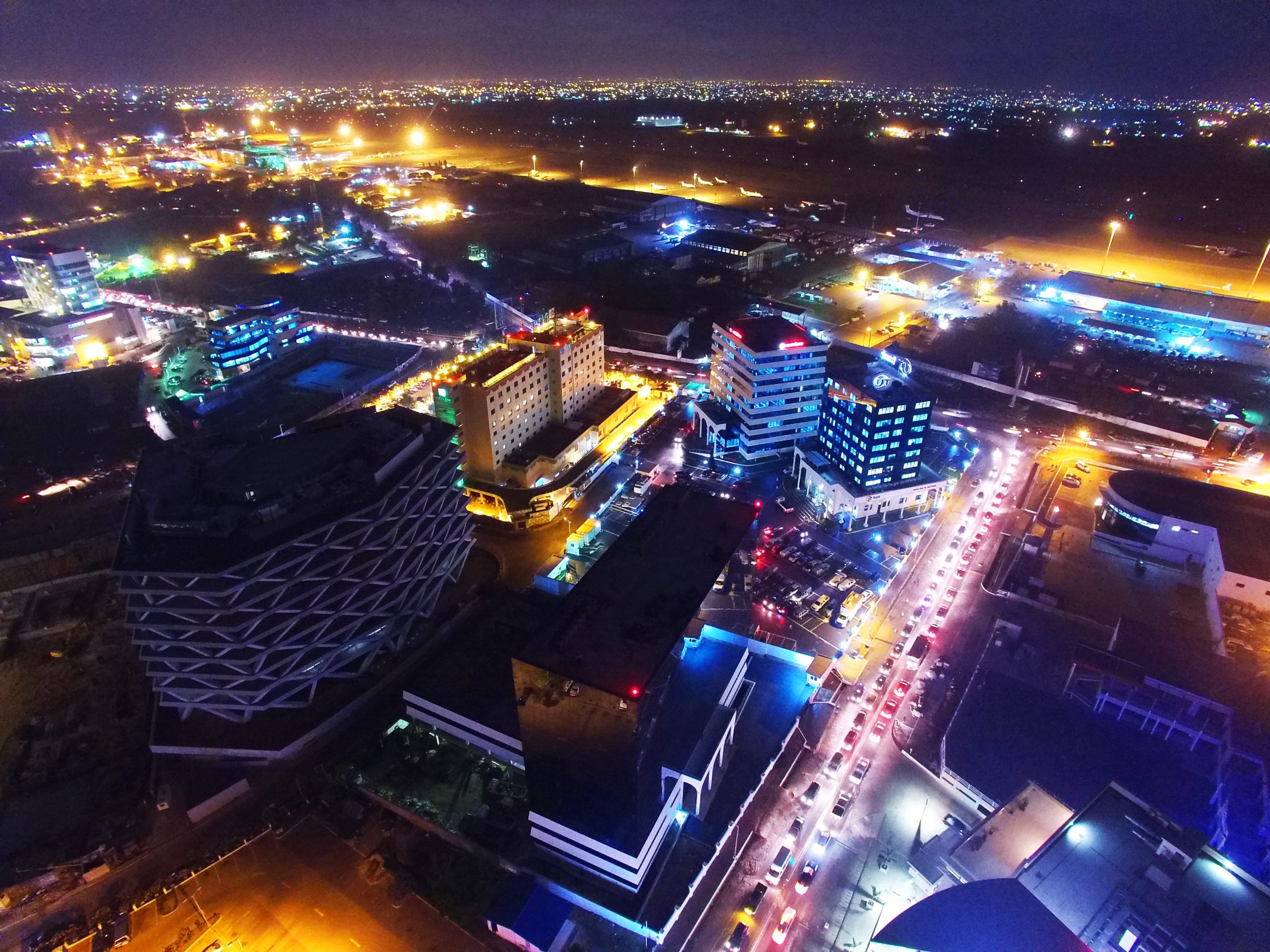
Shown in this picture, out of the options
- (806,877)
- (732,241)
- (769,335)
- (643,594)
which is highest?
(769,335)

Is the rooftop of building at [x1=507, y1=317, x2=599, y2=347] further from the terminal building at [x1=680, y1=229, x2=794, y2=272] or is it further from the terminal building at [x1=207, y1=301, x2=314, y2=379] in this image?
the terminal building at [x1=680, y1=229, x2=794, y2=272]

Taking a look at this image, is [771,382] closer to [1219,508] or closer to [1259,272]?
[1219,508]

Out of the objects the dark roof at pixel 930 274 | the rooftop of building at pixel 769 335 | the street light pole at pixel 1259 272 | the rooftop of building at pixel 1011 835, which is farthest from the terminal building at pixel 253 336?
the street light pole at pixel 1259 272

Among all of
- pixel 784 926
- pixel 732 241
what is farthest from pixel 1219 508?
pixel 732 241

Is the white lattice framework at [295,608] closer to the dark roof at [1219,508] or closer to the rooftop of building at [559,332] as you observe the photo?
the rooftop of building at [559,332]

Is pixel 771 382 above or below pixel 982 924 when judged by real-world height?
above

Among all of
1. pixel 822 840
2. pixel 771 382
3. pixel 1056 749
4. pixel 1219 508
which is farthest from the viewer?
pixel 771 382

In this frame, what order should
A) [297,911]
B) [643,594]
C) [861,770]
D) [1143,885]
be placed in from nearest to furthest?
[1143,885] → [297,911] → [643,594] → [861,770]
